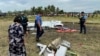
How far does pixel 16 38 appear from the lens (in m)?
9.25

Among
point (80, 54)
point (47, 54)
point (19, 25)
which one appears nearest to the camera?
point (19, 25)

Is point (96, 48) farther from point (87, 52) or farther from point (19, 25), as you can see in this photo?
point (19, 25)

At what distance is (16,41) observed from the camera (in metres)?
9.27

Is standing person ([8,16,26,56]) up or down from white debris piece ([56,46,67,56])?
up

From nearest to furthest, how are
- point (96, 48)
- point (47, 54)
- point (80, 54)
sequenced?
point (47, 54) < point (80, 54) < point (96, 48)

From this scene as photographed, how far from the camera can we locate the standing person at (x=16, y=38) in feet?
30.2

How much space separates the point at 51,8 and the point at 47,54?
238ft

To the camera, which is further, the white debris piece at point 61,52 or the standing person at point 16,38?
the white debris piece at point 61,52

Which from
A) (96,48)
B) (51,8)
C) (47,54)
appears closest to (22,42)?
(47,54)

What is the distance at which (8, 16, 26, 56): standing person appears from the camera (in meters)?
9.20

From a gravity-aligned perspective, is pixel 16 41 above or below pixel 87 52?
above

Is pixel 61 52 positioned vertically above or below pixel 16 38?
below

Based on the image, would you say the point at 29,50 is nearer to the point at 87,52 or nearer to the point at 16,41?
the point at 87,52

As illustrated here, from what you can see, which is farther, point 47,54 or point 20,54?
point 47,54
